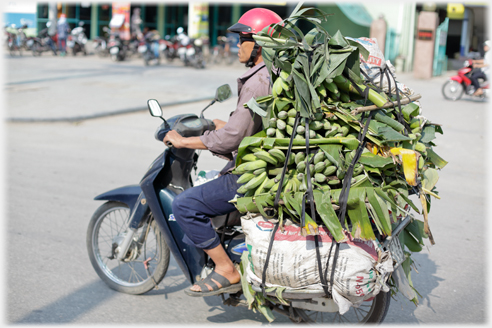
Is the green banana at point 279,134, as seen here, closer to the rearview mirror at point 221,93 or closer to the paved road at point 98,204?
the rearview mirror at point 221,93

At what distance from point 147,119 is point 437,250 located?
707cm

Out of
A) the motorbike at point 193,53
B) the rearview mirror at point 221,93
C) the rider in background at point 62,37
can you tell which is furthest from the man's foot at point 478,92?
the rider in background at point 62,37

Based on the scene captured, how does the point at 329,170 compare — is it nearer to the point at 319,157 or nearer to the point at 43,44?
A: the point at 319,157

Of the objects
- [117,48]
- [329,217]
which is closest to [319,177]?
[329,217]

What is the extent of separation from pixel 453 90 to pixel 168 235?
11.9 meters

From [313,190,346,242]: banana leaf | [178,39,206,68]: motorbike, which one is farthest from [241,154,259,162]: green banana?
[178,39,206,68]: motorbike

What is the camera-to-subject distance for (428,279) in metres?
3.97

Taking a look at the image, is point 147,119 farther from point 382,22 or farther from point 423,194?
point 382,22

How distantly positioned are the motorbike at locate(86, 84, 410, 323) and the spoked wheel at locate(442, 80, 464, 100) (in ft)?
37.6

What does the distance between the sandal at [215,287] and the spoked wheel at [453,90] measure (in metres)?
11.9

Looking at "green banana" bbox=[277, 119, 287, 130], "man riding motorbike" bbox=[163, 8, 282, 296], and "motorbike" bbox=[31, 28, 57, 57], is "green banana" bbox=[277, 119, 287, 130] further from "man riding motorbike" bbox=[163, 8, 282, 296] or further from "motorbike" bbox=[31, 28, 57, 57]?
"motorbike" bbox=[31, 28, 57, 57]

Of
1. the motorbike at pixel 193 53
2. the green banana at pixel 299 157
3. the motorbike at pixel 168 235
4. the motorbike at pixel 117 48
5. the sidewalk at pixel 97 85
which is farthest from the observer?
the motorbike at pixel 117 48

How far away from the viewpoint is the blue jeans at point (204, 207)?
2936 millimetres

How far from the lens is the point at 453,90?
525 inches
